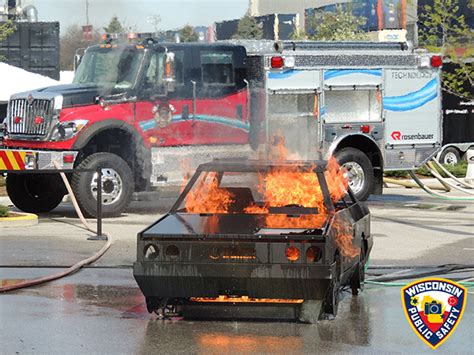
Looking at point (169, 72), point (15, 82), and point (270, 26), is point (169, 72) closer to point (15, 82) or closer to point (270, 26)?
point (15, 82)

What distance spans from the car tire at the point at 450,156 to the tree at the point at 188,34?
13.5 m

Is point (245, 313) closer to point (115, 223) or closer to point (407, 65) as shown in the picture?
point (115, 223)

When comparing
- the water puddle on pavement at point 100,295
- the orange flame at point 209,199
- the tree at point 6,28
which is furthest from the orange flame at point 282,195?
the tree at point 6,28

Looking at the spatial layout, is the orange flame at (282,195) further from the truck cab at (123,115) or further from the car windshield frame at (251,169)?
the truck cab at (123,115)

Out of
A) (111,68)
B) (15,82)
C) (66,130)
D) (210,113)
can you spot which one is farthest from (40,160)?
(15,82)

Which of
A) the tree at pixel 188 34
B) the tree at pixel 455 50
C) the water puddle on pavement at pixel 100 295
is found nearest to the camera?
the water puddle on pavement at pixel 100 295

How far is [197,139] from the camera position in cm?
1862

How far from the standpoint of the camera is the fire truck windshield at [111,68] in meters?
18.3

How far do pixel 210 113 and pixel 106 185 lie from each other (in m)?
2.25

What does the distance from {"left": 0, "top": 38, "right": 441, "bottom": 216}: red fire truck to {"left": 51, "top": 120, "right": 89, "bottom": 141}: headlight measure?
16 mm

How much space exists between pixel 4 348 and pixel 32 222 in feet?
28.7

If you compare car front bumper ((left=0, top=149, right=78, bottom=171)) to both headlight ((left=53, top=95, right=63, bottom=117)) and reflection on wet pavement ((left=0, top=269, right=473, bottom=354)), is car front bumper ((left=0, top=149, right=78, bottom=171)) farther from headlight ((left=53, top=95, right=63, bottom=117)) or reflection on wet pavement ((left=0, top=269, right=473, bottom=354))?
reflection on wet pavement ((left=0, top=269, right=473, bottom=354))

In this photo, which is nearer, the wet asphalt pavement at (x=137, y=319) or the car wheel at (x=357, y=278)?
the wet asphalt pavement at (x=137, y=319)

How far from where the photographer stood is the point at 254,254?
29.1 ft
